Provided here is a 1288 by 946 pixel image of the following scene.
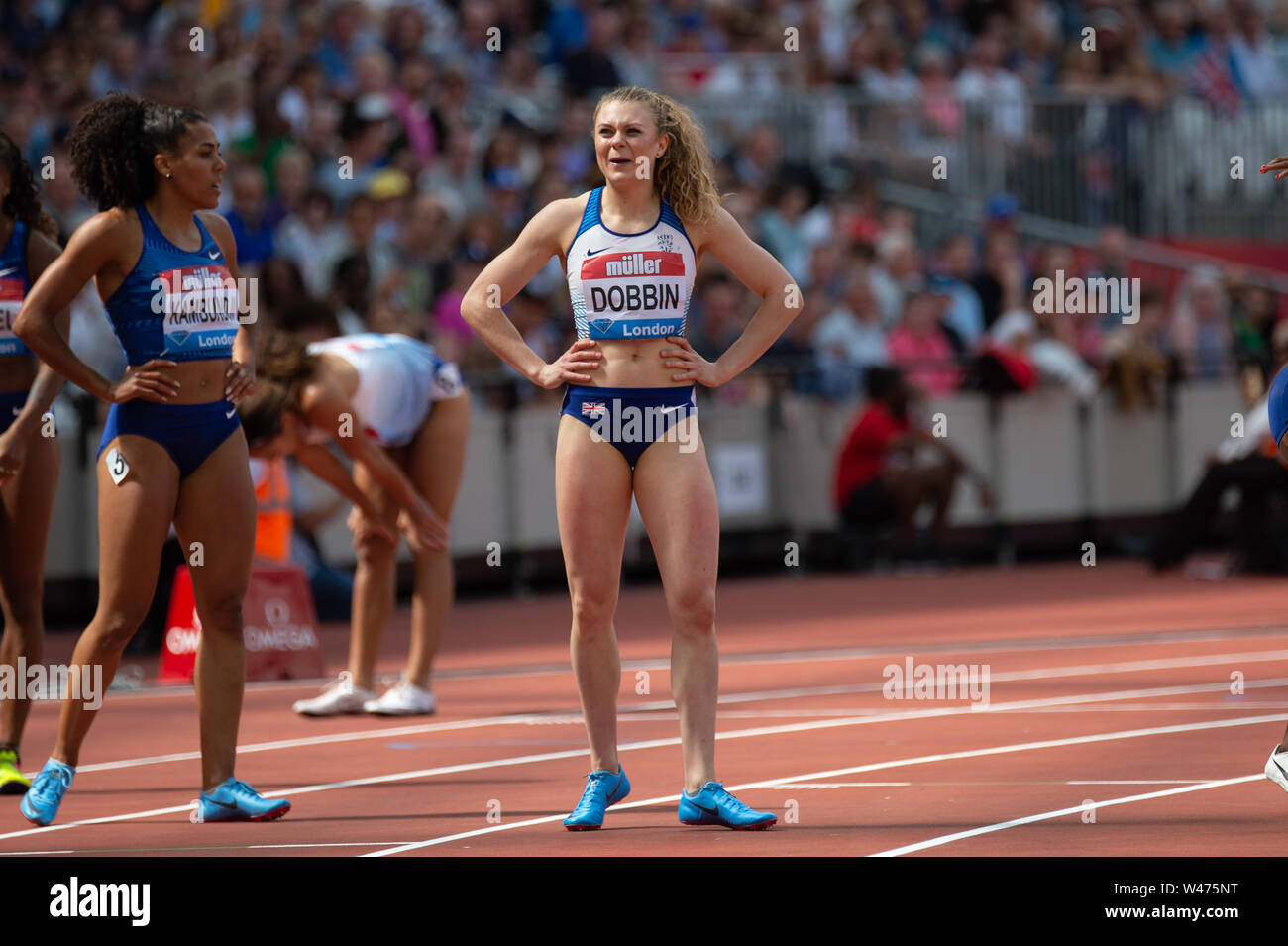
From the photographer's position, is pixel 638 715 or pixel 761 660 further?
pixel 761 660

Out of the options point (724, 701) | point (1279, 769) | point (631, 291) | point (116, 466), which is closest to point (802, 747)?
point (724, 701)

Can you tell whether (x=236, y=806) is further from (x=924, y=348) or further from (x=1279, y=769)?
(x=924, y=348)

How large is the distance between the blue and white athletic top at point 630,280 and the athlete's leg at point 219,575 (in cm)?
145

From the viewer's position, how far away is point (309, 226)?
1641 centimetres

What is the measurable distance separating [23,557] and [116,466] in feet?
3.84

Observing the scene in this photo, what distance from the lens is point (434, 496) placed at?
10.3m

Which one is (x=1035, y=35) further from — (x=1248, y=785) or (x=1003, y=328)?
(x=1248, y=785)

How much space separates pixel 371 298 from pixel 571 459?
8763 millimetres

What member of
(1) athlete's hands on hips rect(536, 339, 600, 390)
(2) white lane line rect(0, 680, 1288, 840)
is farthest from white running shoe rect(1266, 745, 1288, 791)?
(1) athlete's hands on hips rect(536, 339, 600, 390)

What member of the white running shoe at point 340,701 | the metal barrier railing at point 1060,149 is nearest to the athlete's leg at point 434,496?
the white running shoe at point 340,701

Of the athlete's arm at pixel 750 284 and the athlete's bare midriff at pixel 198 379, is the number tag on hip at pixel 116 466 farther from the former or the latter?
the athlete's arm at pixel 750 284

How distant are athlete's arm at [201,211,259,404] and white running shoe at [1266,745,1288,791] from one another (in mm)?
4035

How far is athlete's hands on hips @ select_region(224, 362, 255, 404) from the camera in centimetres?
743

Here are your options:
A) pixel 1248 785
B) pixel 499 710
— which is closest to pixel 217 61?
pixel 499 710
